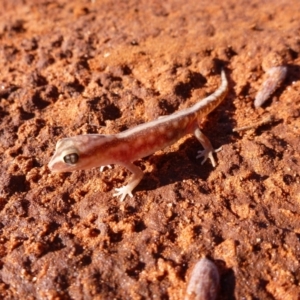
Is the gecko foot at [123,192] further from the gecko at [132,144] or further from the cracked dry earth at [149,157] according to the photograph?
the cracked dry earth at [149,157]

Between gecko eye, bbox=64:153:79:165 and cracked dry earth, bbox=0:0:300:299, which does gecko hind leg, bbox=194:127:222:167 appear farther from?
gecko eye, bbox=64:153:79:165

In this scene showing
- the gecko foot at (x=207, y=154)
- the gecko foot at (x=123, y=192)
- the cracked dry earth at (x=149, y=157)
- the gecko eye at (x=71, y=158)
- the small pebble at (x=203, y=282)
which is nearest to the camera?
the small pebble at (x=203, y=282)

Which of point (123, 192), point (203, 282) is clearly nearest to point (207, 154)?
point (123, 192)

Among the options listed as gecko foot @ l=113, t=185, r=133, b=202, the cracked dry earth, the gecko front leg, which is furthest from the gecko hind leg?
gecko foot @ l=113, t=185, r=133, b=202

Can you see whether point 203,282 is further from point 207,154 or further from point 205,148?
point 205,148

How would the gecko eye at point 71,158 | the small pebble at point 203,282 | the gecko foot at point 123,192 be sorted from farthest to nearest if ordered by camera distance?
the gecko foot at point 123,192, the gecko eye at point 71,158, the small pebble at point 203,282

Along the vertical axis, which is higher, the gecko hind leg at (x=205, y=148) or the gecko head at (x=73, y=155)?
the gecko head at (x=73, y=155)

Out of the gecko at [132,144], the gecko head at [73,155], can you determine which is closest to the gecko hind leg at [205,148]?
the gecko at [132,144]

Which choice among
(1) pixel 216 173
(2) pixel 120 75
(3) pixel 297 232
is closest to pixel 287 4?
(2) pixel 120 75

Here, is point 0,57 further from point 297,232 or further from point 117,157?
point 297,232
